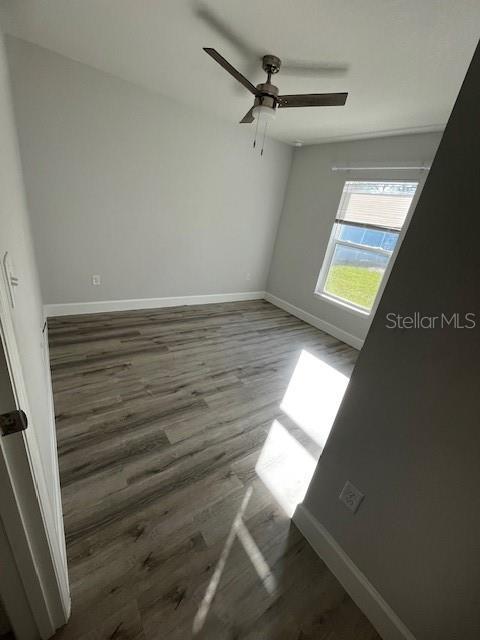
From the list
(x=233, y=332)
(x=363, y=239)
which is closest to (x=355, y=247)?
(x=363, y=239)

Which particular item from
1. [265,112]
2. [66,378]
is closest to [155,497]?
[66,378]

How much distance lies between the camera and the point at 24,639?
823mm

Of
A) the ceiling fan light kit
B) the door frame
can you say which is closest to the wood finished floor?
the door frame

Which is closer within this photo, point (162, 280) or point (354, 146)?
point (354, 146)

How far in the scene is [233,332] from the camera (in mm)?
3344

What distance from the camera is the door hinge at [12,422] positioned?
21.1 inches

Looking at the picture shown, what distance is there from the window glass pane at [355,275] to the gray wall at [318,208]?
0.61ft

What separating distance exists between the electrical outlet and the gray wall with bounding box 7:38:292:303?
3.11 m

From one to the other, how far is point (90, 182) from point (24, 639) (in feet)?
10.4

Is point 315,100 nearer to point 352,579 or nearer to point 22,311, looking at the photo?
point 22,311

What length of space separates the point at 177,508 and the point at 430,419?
4.08 ft

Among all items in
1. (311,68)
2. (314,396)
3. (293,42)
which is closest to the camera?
(293,42)

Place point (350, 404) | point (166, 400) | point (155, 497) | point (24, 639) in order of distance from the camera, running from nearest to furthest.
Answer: point (24, 639) < point (350, 404) < point (155, 497) < point (166, 400)

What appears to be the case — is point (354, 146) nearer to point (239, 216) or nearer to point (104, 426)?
point (239, 216)
